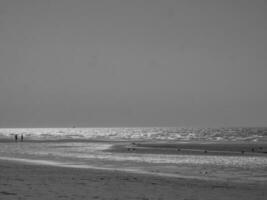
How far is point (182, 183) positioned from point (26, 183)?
26.1 ft

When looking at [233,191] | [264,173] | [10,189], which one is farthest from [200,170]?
[10,189]

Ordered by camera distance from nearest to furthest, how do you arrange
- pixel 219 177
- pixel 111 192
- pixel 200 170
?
pixel 111 192, pixel 219 177, pixel 200 170

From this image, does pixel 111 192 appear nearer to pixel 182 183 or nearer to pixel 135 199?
pixel 135 199

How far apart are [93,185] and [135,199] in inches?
181

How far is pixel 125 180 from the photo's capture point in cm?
2305

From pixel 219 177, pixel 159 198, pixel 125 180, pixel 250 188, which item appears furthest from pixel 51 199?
pixel 219 177

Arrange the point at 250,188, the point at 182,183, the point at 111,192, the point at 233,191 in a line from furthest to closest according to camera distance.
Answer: the point at 182,183 → the point at 250,188 → the point at 233,191 → the point at 111,192

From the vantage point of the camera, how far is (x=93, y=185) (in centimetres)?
2014

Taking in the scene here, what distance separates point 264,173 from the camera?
28078mm

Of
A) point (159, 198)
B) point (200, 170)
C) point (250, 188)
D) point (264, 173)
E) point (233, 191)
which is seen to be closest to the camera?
point (159, 198)

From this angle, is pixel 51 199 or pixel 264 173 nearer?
pixel 51 199

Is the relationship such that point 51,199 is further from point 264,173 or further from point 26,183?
point 264,173

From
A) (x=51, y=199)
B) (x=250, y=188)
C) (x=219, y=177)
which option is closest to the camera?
(x=51, y=199)

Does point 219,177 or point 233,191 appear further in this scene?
point 219,177
